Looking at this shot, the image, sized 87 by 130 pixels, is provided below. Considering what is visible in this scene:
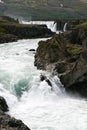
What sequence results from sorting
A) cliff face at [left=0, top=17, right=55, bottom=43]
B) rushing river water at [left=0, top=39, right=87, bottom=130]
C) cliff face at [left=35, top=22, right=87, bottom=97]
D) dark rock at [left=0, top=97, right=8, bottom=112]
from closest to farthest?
rushing river water at [left=0, top=39, right=87, bottom=130]
dark rock at [left=0, top=97, right=8, bottom=112]
cliff face at [left=35, top=22, right=87, bottom=97]
cliff face at [left=0, top=17, right=55, bottom=43]

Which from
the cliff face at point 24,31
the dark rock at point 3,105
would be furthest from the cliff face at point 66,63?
the cliff face at point 24,31

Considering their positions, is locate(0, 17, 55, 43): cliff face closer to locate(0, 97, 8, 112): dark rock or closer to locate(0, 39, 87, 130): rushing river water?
locate(0, 39, 87, 130): rushing river water

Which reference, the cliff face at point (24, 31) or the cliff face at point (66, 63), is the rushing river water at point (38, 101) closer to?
the cliff face at point (66, 63)

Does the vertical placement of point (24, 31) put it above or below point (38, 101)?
below

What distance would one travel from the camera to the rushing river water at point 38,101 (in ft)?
127

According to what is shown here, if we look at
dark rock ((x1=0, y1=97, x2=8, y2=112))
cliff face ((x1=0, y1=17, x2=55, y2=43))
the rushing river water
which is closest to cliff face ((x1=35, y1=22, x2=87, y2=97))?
the rushing river water

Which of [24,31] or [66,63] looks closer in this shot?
[66,63]

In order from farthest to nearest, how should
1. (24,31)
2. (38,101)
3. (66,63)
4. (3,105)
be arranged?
(24,31) < (66,63) < (38,101) < (3,105)

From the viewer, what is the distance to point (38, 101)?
47.6 m

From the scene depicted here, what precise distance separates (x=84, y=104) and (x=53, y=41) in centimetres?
1938

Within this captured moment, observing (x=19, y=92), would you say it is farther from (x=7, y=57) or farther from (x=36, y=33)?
(x=36, y=33)

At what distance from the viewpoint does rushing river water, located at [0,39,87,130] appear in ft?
127

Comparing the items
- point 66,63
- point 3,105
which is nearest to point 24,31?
point 66,63

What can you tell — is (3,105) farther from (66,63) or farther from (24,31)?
(24,31)
